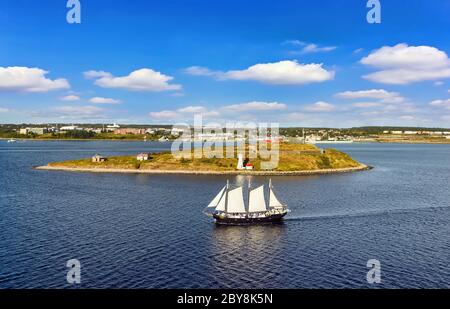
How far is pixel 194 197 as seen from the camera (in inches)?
4038

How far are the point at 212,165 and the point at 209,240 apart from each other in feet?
320

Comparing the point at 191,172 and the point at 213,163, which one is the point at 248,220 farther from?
the point at 213,163

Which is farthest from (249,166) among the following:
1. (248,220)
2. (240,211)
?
(248,220)

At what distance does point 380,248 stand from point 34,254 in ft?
159

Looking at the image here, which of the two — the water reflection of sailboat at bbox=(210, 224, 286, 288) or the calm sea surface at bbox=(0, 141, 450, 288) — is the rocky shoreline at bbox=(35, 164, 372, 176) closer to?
the calm sea surface at bbox=(0, 141, 450, 288)

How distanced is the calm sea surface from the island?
4165 cm

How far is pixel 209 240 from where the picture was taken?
2596 inches

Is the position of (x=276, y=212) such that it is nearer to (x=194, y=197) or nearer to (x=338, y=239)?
(x=338, y=239)

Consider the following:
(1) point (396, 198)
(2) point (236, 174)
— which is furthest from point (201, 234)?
(2) point (236, 174)

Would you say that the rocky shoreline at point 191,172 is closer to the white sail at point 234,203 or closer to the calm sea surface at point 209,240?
the calm sea surface at point 209,240

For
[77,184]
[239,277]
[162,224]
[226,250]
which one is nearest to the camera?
[239,277]

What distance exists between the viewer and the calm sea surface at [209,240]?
5006 centimetres

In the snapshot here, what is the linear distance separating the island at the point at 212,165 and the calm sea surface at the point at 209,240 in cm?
4165

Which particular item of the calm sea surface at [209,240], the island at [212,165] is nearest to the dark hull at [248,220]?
the calm sea surface at [209,240]
